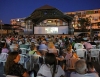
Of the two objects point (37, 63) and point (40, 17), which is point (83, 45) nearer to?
point (37, 63)

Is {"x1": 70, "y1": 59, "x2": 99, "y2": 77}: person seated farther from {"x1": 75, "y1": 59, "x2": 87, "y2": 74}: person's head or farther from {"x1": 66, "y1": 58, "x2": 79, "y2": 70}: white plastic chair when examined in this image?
{"x1": 66, "y1": 58, "x2": 79, "y2": 70}: white plastic chair

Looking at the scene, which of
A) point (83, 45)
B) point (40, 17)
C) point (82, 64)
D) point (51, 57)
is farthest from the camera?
point (40, 17)

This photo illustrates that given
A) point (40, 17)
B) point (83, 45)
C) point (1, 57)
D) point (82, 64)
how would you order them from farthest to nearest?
1. point (40, 17)
2. point (83, 45)
3. point (1, 57)
4. point (82, 64)

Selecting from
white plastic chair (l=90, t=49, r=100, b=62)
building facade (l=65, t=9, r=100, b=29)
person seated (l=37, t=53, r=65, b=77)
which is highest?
building facade (l=65, t=9, r=100, b=29)

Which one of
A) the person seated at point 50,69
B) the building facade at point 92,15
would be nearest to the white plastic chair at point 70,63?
the person seated at point 50,69

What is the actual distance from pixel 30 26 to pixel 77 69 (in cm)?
3980

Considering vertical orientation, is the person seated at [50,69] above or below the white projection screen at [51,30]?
below

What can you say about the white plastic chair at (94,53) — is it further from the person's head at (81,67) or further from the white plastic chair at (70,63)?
the person's head at (81,67)

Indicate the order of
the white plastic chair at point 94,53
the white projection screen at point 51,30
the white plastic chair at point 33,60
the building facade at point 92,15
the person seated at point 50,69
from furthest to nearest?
the building facade at point 92,15 → the white projection screen at point 51,30 → the white plastic chair at point 94,53 → the white plastic chair at point 33,60 → the person seated at point 50,69

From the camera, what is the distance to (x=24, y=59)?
856cm

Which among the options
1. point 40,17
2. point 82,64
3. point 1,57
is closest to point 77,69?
point 82,64

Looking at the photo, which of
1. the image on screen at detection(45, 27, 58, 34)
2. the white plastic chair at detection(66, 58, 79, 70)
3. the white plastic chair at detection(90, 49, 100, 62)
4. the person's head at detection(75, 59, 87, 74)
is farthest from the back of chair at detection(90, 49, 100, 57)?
the image on screen at detection(45, 27, 58, 34)

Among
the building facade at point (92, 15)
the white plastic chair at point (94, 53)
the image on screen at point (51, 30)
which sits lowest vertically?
the white plastic chair at point (94, 53)

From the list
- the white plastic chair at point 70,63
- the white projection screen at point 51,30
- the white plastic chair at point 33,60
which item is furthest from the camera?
the white projection screen at point 51,30
